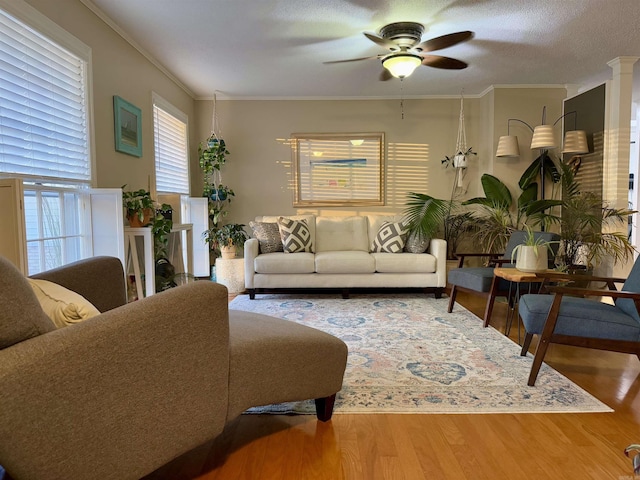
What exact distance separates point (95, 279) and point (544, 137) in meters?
4.59

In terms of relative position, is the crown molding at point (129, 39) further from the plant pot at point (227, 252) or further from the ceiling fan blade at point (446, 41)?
Answer: the ceiling fan blade at point (446, 41)

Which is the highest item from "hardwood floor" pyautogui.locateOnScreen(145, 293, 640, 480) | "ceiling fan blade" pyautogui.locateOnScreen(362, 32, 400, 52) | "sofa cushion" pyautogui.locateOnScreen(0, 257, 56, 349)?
"ceiling fan blade" pyautogui.locateOnScreen(362, 32, 400, 52)

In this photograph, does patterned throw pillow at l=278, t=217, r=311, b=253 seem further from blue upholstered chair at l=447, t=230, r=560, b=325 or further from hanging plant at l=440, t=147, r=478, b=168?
hanging plant at l=440, t=147, r=478, b=168

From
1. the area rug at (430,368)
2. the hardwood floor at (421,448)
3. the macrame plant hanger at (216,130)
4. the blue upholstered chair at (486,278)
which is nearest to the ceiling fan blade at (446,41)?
the blue upholstered chair at (486,278)

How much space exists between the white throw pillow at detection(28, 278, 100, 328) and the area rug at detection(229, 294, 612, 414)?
39.3 inches

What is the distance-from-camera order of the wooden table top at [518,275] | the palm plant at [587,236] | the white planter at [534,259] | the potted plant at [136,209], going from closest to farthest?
the wooden table top at [518,275]
the white planter at [534,259]
the potted plant at [136,209]
the palm plant at [587,236]

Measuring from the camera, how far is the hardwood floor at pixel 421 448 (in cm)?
153

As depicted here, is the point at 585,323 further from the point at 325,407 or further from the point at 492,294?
the point at 325,407

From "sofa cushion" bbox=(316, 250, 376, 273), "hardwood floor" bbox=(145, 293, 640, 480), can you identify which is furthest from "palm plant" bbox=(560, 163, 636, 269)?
"hardwood floor" bbox=(145, 293, 640, 480)

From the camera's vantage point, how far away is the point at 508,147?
4.80 metres

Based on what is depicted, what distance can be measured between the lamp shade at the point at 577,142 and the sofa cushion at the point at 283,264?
3150 millimetres

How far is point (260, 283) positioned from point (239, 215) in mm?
1524

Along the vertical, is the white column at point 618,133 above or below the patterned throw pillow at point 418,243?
above

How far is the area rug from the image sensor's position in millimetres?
2018
